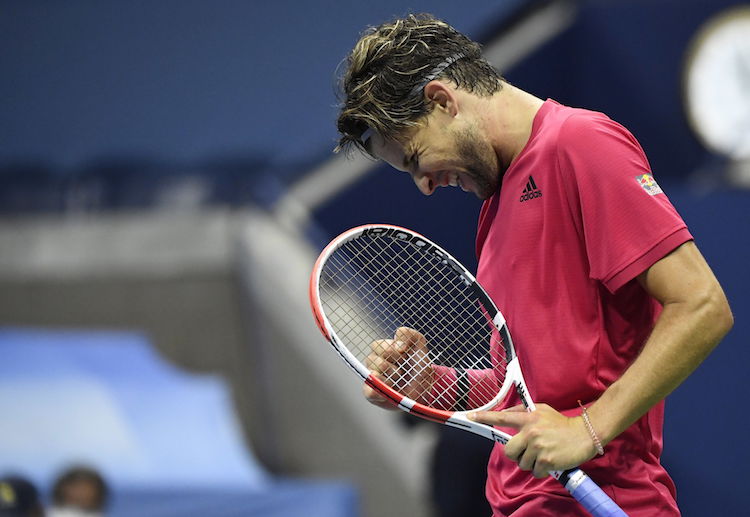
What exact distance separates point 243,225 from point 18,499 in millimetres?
1273

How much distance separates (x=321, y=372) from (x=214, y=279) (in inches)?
22.9

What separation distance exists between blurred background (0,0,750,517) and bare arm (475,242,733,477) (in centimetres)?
177

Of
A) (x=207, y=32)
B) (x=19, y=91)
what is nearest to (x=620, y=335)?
(x=207, y=32)

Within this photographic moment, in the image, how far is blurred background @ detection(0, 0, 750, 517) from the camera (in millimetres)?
3213

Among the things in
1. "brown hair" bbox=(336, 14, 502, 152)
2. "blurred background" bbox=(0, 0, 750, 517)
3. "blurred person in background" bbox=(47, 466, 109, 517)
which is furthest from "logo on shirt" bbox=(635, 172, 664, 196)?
"blurred person in background" bbox=(47, 466, 109, 517)

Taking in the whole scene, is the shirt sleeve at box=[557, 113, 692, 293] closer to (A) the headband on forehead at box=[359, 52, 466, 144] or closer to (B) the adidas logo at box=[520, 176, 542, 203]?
(B) the adidas logo at box=[520, 176, 542, 203]

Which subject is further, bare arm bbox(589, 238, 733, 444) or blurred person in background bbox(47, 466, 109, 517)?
blurred person in background bbox(47, 466, 109, 517)

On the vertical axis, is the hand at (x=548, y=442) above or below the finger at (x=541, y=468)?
above

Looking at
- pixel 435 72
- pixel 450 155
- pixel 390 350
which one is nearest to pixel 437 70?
pixel 435 72

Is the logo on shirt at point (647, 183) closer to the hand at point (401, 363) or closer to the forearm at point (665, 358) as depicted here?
the forearm at point (665, 358)

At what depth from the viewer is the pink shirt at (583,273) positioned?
1.12 metres

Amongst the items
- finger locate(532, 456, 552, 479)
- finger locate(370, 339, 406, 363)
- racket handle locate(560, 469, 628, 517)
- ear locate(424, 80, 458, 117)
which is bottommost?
racket handle locate(560, 469, 628, 517)

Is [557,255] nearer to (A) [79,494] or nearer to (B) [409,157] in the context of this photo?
(B) [409,157]

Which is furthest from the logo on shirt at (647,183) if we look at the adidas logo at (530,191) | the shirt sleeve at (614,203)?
the adidas logo at (530,191)
